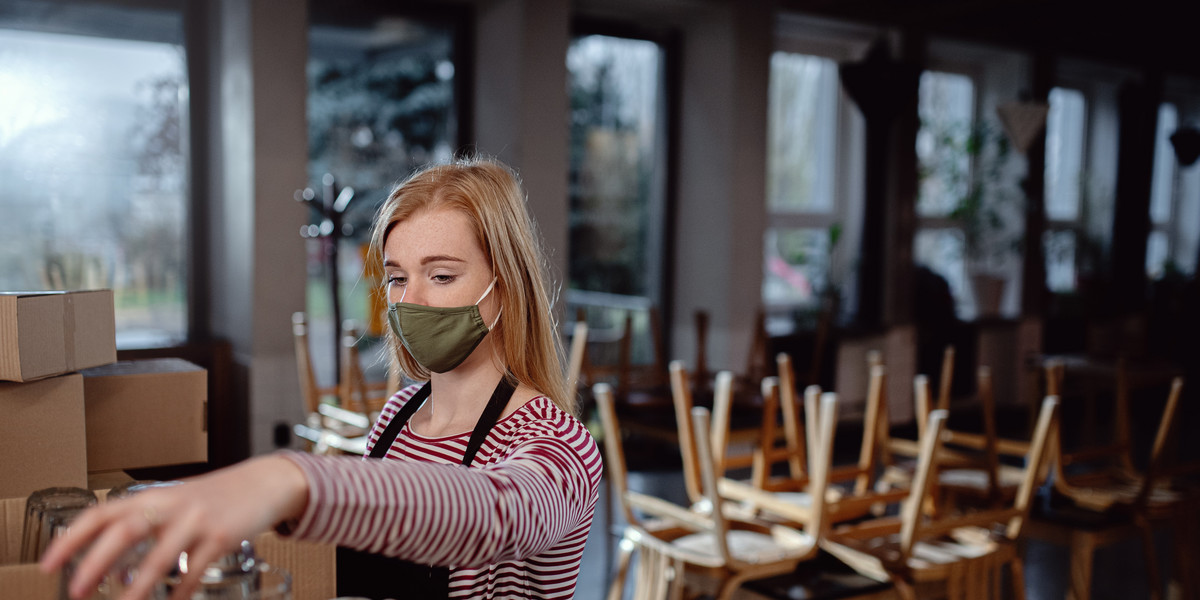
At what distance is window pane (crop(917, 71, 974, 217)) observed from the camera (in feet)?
23.0

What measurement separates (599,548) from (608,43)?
3.20 metres

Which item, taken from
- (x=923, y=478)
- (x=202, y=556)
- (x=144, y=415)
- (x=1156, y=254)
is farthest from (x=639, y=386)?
(x=1156, y=254)

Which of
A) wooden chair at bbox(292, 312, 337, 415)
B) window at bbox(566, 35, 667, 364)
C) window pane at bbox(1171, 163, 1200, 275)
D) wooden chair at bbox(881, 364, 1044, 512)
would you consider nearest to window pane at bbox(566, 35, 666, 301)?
window at bbox(566, 35, 667, 364)

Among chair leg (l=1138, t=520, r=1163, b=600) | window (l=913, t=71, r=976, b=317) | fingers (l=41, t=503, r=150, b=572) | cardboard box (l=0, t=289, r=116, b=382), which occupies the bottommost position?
chair leg (l=1138, t=520, r=1163, b=600)

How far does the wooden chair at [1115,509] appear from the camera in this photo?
3053mm

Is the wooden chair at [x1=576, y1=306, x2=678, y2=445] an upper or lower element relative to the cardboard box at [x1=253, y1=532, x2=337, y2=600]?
lower

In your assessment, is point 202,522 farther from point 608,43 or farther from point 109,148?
point 608,43

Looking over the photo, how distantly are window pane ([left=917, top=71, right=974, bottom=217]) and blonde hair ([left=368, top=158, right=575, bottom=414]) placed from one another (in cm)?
616

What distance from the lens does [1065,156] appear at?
8.08 metres

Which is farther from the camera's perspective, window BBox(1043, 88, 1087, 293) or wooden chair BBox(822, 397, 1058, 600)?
window BBox(1043, 88, 1087, 293)

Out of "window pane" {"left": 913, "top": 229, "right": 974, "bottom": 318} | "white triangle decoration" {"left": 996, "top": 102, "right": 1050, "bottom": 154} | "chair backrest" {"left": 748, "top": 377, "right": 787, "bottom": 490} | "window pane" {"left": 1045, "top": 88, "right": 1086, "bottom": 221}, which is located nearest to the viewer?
"chair backrest" {"left": 748, "top": 377, "right": 787, "bottom": 490}

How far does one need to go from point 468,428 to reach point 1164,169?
9756mm

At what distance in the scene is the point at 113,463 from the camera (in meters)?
1.43

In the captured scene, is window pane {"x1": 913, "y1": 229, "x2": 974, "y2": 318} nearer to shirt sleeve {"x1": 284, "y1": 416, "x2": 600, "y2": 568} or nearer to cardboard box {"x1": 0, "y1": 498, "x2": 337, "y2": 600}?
cardboard box {"x1": 0, "y1": 498, "x2": 337, "y2": 600}
